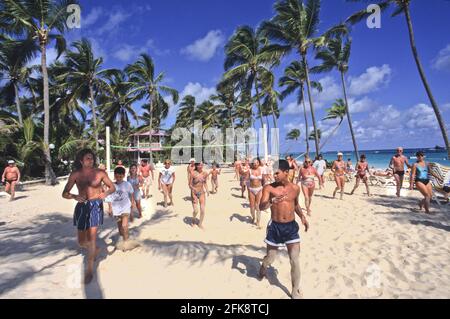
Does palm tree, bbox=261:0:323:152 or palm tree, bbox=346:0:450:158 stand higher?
palm tree, bbox=261:0:323:152

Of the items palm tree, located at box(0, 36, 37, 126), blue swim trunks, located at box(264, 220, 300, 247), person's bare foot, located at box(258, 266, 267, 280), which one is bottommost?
person's bare foot, located at box(258, 266, 267, 280)

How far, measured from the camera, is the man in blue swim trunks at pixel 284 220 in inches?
128

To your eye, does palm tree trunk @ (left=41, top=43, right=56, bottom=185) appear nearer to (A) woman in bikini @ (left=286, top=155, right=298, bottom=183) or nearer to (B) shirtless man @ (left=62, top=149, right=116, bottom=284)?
(A) woman in bikini @ (left=286, top=155, right=298, bottom=183)

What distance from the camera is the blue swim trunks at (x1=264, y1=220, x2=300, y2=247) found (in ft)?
10.7

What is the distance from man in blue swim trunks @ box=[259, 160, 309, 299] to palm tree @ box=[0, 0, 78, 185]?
15.4 metres

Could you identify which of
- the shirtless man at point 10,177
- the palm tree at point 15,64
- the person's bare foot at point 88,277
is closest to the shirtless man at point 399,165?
the person's bare foot at point 88,277

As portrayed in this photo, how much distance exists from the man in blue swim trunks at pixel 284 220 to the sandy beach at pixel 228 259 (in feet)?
1.56

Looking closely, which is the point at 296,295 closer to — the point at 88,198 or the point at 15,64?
the point at 88,198

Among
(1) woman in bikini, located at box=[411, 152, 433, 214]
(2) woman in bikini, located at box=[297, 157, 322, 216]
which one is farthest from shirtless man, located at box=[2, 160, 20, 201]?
(1) woman in bikini, located at box=[411, 152, 433, 214]

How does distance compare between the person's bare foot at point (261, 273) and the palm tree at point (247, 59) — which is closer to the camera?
the person's bare foot at point (261, 273)

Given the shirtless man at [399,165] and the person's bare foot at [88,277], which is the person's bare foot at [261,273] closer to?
the person's bare foot at [88,277]

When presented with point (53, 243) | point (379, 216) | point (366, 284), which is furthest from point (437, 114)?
point (53, 243)

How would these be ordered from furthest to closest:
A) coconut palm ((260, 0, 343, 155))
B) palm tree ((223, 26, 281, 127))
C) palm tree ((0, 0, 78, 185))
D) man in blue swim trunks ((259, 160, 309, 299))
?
palm tree ((223, 26, 281, 127)) → coconut palm ((260, 0, 343, 155)) → palm tree ((0, 0, 78, 185)) → man in blue swim trunks ((259, 160, 309, 299))

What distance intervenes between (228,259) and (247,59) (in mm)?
19083
